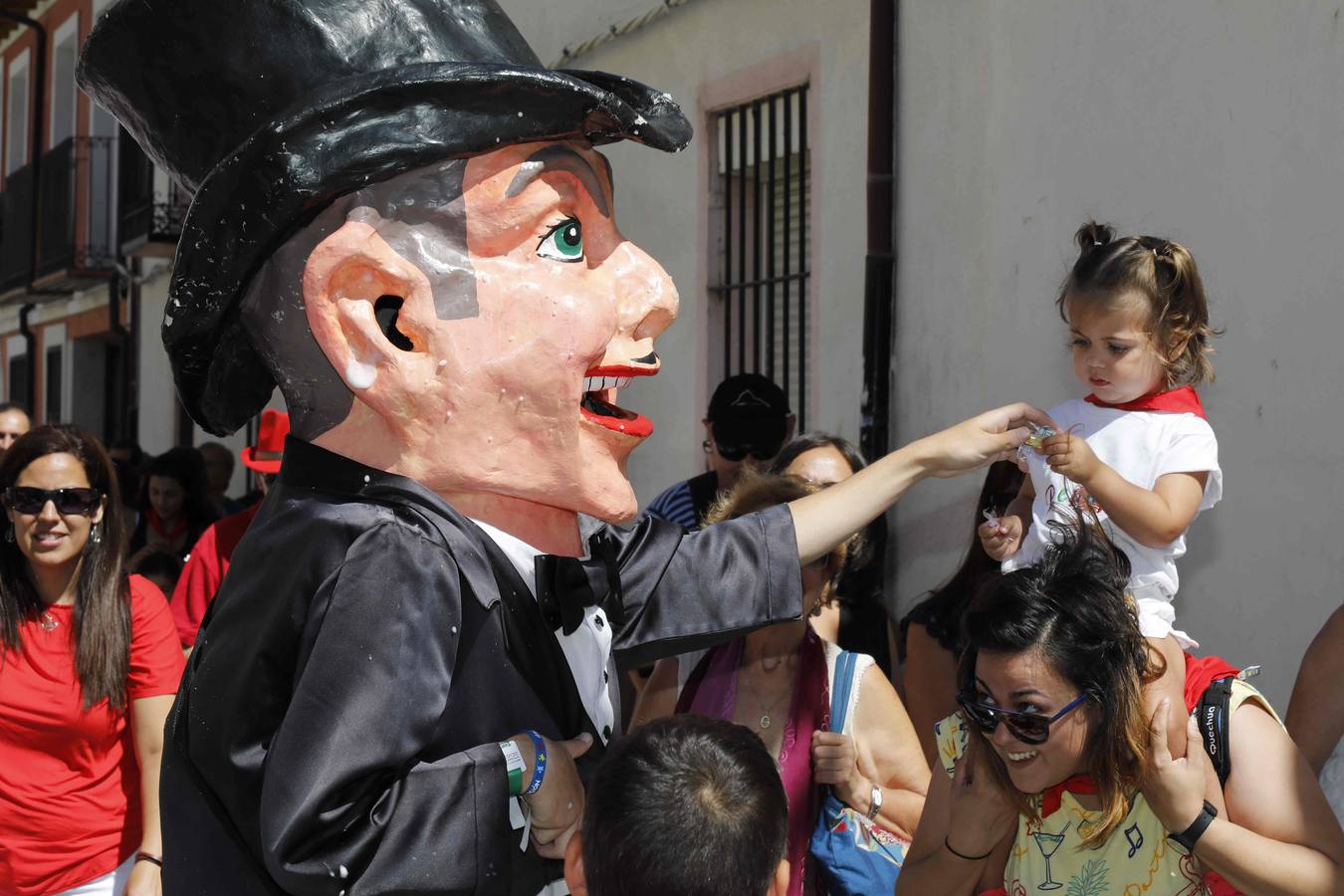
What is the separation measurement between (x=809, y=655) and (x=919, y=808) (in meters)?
Result: 0.41

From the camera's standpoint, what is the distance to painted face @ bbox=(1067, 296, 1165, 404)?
9.73 ft

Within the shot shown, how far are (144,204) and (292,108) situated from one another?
13263mm

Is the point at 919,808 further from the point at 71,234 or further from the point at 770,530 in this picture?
the point at 71,234

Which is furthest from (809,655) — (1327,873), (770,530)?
(1327,873)

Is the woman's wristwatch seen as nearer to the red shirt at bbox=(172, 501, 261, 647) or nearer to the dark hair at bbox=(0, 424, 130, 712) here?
the dark hair at bbox=(0, 424, 130, 712)

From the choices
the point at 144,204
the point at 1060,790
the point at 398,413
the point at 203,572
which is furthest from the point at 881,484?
the point at 144,204

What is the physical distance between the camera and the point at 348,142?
213 cm

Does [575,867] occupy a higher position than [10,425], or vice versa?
[10,425]

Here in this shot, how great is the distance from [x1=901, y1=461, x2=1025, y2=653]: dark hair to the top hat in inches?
60.3

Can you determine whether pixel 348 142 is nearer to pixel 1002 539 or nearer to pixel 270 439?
pixel 1002 539

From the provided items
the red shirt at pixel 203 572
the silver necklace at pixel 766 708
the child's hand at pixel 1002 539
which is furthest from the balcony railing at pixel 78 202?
the child's hand at pixel 1002 539

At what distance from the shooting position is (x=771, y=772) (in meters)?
1.99

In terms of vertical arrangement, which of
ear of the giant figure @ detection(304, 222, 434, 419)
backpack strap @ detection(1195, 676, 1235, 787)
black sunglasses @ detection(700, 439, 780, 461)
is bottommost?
backpack strap @ detection(1195, 676, 1235, 787)

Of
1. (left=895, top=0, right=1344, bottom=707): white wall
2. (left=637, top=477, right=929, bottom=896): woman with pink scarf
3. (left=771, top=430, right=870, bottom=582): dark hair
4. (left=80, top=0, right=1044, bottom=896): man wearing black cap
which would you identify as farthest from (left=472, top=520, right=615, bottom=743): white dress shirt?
(left=895, top=0, right=1344, bottom=707): white wall
